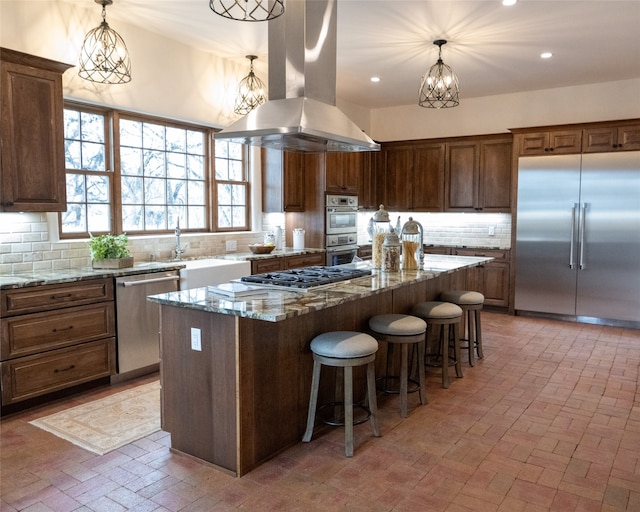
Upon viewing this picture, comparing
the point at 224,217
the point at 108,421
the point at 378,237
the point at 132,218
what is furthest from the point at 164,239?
the point at 378,237

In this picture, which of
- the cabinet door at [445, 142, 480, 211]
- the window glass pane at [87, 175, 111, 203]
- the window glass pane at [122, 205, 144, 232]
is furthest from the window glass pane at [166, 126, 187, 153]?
the cabinet door at [445, 142, 480, 211]

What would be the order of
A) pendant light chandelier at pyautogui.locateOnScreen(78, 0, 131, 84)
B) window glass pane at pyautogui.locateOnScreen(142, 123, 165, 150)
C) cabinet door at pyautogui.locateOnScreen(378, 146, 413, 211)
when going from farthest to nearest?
cabinet door at pyautogui.locateOnScreen(378, 146, 413, 211) < window glass pane at pyautogui.locateOnScreen(142, 123, 165, 150) < pendant light chandelier at pyautogui.locateOnScreen(78, 0, 131, 84)

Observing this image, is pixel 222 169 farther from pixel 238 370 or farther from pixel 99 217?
pixel 238 370

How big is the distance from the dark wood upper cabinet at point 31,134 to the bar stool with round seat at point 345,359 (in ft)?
7.82

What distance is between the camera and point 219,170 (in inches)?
231

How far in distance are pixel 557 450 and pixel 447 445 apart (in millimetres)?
634

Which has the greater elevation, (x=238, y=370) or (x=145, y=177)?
(x=145, y=177)

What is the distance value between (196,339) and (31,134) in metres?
2.17

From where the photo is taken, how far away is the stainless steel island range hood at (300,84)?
10.4ft

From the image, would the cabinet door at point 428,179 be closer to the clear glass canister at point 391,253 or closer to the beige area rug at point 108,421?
the clear glass canister at point 391,253

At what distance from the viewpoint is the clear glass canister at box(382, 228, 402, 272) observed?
3.95 metres

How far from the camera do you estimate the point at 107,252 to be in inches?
163

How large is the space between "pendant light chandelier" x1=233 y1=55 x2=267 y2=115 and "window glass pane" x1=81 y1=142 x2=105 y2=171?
64.9 inches

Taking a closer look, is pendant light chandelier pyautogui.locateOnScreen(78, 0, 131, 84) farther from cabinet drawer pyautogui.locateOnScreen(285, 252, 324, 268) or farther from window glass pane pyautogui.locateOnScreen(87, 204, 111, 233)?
cabinet drawer pyautogui.locateOnScreen(285, 252, 324, 268)
